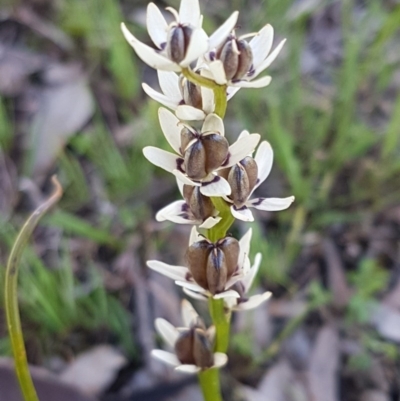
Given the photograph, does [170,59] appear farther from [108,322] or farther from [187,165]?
[108,322]

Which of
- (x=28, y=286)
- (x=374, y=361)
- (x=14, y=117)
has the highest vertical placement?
(x=14, y=117)

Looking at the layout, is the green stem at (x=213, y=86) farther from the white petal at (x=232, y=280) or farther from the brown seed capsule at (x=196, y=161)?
the white petal at (x=232, y=280)

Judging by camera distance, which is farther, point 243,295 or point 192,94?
point 243,295

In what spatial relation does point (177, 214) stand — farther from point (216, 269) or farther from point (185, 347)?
point (185, 347)

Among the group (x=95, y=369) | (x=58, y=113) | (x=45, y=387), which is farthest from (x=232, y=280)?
(x=58, y=113)

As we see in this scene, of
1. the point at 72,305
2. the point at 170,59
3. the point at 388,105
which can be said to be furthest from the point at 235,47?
the point at 388,105

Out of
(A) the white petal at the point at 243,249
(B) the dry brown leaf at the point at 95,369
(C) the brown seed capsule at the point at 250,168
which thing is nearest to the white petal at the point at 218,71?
(C) the brown seed capsule at the point at 250,168
